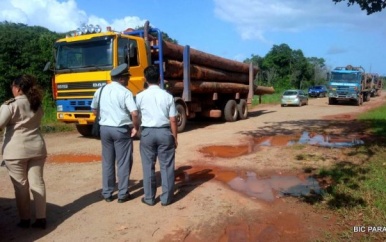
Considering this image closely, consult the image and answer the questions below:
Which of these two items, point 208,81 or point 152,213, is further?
point 208,81

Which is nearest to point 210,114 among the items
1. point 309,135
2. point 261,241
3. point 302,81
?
point 309,135

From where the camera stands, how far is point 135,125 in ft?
15.4

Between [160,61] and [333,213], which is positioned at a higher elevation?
[160,61]

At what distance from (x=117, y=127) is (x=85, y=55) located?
17.7ft

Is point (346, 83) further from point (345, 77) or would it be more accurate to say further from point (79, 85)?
point (79, 85)

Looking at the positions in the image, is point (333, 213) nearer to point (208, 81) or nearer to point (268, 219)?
point (268, 219)

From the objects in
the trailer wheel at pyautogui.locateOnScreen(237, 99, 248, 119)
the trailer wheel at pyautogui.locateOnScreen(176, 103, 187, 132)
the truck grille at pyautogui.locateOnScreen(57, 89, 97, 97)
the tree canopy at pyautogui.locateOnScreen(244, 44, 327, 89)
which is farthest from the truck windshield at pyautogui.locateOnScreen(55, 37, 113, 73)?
the tree canopy at pyautogui.locateOnScreen(244, 44, 327, 89)

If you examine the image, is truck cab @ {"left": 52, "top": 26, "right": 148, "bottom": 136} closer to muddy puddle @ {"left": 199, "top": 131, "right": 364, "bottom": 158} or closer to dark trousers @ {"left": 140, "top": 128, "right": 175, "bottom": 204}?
muddy puddle @ {"left": 199, "top": 131, "right": 364, "bottom": 158}

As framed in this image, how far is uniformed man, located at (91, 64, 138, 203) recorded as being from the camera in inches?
183

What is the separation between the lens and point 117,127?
4641 mm

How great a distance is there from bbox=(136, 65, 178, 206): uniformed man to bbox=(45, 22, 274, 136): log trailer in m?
4.57

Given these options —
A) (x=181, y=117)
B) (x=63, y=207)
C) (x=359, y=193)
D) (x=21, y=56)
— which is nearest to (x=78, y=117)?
(x=181, y=117)

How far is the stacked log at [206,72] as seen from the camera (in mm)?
11141

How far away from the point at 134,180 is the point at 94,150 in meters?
3.01
